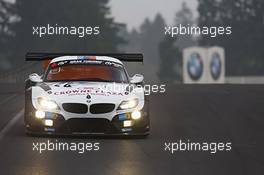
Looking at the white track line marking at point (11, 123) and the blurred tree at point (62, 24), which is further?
the blurred tree at point (62, 24)

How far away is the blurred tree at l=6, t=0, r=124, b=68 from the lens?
34.4 feet

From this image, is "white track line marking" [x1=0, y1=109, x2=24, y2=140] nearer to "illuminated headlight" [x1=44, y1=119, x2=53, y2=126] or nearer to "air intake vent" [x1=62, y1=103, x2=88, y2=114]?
"illuminated headlight" [x1=44, y1=119, x2=53, y2=126]

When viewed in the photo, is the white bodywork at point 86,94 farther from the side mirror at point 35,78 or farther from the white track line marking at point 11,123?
the white track line marking at point 11,123

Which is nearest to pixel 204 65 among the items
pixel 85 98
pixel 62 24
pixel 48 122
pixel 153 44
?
pixel 62 24

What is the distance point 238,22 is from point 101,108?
24.6 feet

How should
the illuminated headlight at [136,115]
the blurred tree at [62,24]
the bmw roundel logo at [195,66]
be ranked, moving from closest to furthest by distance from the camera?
the illuminated headlight at [136,115], the blurred tree at [62,24], the bmw roundel logo at [195,66]

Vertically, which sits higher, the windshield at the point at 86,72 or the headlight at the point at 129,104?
the windshield at the point at 86,72

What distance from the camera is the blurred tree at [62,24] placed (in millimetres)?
10492

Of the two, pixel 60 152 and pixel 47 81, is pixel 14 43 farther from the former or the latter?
pixel 60 152

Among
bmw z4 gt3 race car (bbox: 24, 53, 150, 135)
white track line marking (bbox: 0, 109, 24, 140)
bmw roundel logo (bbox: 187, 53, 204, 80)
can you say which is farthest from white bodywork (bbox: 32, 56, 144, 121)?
bmw roundel logo (bbox: 187, 53, 204, 80)

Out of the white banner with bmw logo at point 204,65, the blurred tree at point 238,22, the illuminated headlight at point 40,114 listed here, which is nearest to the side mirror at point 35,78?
the illuminated headlight at point 40,114

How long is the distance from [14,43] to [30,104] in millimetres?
4334

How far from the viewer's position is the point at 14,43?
42.9 ft

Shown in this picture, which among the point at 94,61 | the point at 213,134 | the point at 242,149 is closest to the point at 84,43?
the point at 94,61
